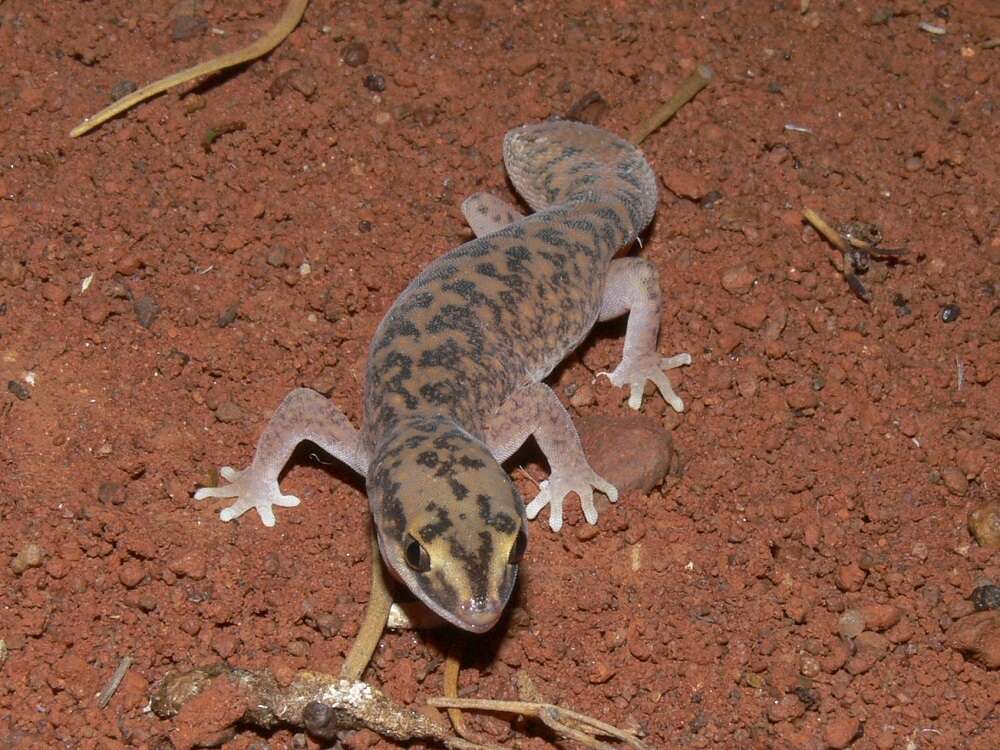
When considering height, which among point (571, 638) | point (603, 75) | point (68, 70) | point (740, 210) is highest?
point (68, 70)

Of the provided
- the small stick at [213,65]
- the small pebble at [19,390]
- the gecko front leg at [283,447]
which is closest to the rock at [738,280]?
the gecko front leg at [283,447]

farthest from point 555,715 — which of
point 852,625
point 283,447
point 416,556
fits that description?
point 283,447

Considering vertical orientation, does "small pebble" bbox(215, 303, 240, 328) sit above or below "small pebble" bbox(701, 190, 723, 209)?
above

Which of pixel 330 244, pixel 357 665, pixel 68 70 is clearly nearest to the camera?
pixel 357 665

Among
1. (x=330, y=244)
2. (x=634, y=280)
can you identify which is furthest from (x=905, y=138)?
(x=330, y=244)

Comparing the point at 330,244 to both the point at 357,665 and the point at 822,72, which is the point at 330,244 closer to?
the point at 357,665

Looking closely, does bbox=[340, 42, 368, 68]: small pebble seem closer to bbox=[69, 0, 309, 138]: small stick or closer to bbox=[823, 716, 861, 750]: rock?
bbox=[69, 0, 309, 138]: small stick

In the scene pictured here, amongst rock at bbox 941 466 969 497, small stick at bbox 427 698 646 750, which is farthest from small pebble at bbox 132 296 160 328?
rock at bbox 941 466 969 497
